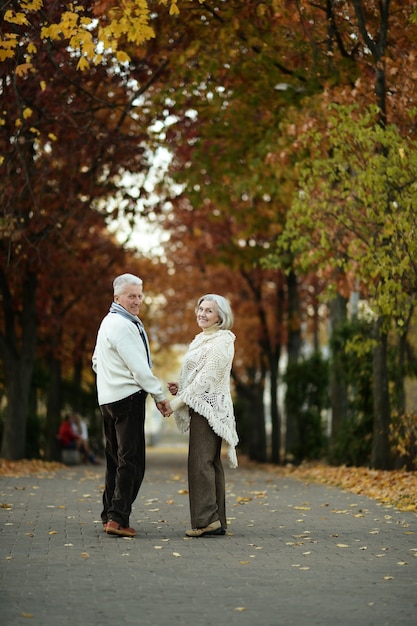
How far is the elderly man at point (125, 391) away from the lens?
9766 millimetres

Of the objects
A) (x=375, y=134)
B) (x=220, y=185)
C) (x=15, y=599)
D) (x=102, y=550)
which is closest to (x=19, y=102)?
(x=375, y=134)

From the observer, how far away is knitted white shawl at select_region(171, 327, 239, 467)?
10000 mm

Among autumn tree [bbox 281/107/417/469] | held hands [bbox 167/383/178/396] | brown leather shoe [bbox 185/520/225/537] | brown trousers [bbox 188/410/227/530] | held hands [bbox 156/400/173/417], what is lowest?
brown leather shoe [bbox 185/520/225/537]

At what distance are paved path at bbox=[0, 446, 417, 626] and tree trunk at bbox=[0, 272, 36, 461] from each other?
10566 millimetres

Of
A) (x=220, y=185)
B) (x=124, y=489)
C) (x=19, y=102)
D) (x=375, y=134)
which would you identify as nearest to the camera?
(x=124, y=489)

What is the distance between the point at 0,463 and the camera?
67.2ft

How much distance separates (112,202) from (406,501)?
48.4ft

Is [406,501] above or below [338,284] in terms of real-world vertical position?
below

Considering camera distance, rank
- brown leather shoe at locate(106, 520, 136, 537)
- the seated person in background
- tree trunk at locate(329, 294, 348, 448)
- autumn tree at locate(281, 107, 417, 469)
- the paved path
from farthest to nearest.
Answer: the seated person in background → tree trunk at locate(329, 294, 348, 448) → autumn tree at locate(281, 107, 417, 469) → brown leather shoe at locate(106, 520, 136, 537) → the paved path

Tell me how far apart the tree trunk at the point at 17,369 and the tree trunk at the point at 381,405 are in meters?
Answer: 8.19

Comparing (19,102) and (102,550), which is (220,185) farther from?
(102,550)

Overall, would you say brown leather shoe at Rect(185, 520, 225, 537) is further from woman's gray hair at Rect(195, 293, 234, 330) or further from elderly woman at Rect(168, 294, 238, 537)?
woman's gray hair at Rect(195, 293, 234, 330)

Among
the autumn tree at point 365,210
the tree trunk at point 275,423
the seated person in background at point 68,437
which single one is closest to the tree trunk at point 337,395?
the autumn tree at point 365,210

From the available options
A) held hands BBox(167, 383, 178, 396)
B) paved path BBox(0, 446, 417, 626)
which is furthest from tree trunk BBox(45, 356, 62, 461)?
held hands BBox(167, 383, 178, 396)
